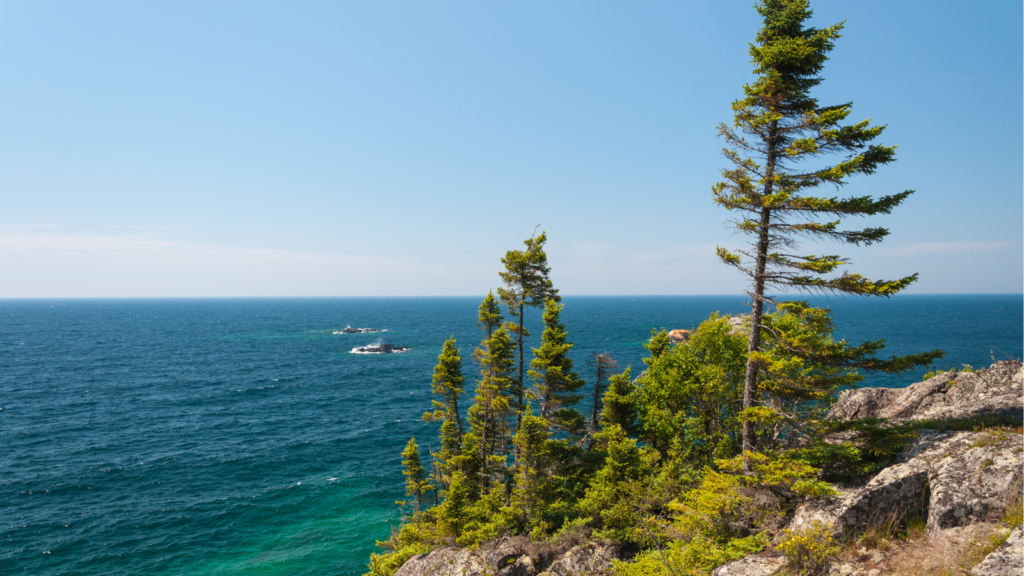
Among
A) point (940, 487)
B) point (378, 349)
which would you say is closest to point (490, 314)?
point (940, 487)

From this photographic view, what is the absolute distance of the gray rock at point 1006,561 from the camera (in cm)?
825

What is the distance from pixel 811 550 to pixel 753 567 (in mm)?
1593

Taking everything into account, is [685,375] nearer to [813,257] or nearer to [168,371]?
[813,257]

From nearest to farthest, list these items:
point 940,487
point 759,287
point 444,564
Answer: point 940,487 < point 759,287 < point 444,564

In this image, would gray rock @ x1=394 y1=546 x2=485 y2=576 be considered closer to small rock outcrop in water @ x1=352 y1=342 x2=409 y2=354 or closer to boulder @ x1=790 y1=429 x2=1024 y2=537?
boulder @ x1=790 y1=429 x2=1024 y2=537

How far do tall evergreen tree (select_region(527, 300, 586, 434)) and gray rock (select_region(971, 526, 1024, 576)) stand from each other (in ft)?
62.5

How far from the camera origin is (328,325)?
597ft

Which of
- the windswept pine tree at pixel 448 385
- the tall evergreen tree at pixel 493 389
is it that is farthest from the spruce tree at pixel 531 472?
the windswept pine tree at pixel 448 385

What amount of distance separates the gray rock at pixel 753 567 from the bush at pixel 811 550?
1.22 ft

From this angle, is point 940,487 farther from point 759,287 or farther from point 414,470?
point 414,470

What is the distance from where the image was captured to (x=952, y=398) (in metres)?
20.0

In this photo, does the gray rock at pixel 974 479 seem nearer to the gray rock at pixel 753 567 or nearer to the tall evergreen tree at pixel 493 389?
the gray rock at pixel 753 567

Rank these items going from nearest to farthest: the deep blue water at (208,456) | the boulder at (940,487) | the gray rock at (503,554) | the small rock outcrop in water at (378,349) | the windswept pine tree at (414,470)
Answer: the boulder at (940,487)
the gray rock at (503,554)
the deep blue water at (208,456)
the windswept pine tree at (414,470)
the small rock outcrop in water at (378,349)

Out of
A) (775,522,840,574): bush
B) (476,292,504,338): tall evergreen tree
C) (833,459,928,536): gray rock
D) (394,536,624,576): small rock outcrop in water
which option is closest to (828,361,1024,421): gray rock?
(833,459,928,536): gray rock
